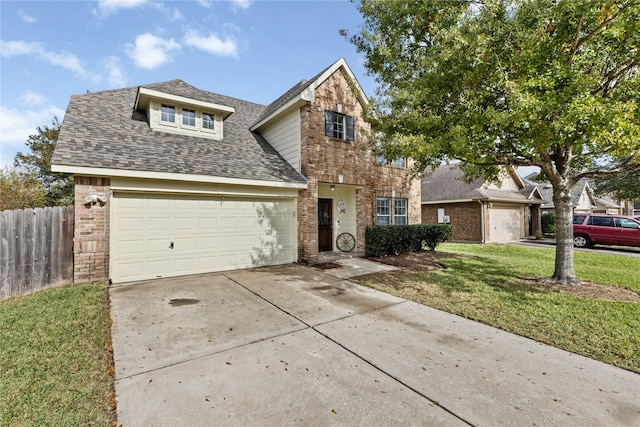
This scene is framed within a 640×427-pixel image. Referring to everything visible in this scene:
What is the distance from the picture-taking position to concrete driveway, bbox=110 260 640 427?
2594mm

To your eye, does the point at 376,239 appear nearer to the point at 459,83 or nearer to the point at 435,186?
the point at 459,83

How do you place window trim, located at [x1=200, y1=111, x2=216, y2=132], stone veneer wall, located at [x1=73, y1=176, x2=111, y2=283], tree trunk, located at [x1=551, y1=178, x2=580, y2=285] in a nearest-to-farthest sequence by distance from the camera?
1. stone veneer wall, located at [x1=73, y1=176, x2=111, y2=283]
2. tree trunk, located at [x1=551, y1=178, x2=580, y2=285]
3. window trim, located at [x1=200, y1=111, x2=216, y2=132]

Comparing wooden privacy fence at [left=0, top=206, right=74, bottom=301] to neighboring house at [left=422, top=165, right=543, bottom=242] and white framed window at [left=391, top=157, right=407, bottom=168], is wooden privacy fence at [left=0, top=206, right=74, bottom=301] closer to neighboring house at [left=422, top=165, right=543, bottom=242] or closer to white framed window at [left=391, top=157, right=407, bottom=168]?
white framed window at [left=391, top=157, right=407, bottom=168]

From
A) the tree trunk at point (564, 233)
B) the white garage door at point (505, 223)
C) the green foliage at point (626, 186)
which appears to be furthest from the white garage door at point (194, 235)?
the green foliage at point (626, 186)

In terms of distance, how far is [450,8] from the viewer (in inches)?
259

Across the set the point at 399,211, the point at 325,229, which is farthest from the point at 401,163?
the point at 325,229

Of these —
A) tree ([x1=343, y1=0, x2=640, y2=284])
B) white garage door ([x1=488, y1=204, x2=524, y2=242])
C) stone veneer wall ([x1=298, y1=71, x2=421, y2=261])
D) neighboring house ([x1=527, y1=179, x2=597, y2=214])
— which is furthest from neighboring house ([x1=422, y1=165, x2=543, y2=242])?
tree ([x1=343, y1=0, x2=640, y2=284])

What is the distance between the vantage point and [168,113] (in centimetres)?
952

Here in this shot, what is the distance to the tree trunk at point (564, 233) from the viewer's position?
6.98m

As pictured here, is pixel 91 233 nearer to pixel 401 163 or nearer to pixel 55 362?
pixel 55 362

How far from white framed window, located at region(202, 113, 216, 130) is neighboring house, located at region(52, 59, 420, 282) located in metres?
0.04

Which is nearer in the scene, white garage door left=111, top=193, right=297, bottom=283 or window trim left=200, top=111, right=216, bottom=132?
white garage door left=111, top=193, right=297, bottom=283

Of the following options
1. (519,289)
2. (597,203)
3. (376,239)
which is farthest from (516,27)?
(597,203)

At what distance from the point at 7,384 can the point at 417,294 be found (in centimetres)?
643
